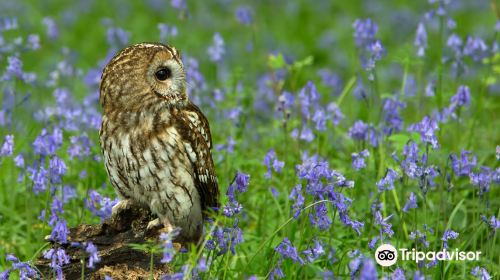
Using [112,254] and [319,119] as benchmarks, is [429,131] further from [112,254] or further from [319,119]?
[112,254]

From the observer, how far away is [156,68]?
5004 mm

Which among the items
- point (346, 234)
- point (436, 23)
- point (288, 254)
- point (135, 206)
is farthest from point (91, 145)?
point (436, 23)

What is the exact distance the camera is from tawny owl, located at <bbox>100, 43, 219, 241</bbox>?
4.96 m

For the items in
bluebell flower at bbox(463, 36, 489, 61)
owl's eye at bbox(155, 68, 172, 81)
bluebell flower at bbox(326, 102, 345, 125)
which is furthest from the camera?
bluebell flower at bbox(463, 36, 489, 61)

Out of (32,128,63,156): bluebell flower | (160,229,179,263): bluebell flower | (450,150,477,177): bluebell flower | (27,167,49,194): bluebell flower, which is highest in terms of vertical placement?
(32,128,63,156): bluebell flower

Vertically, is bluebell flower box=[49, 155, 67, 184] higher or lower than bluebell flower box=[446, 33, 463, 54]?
lower

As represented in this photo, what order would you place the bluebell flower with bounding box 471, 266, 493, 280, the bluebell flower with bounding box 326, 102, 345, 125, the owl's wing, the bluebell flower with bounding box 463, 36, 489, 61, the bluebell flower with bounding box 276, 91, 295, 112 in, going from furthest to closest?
the bluebell flower with bounding box 463, 36, 489, 61 → the bluebell flower with bounding box 326, 102, 345, 125 → the bluebell flower with bounding box 276, 91, 295, 112 → the owl's wing → the bluebell flower with bounding box 471, 266, 493, 280

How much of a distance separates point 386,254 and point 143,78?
4.94 ft

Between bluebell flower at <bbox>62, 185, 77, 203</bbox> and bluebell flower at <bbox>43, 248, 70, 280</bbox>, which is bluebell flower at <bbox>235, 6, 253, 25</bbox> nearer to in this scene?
bluebell flower at <bbox>62, 185, 77, 203</bbox>

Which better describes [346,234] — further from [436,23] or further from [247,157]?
[436,23]

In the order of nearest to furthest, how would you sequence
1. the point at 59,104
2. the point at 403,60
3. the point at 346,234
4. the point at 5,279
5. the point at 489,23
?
the point at 5,279
the point at 346,234
the point at 403,60
the point at 59,104
the point at 489,23

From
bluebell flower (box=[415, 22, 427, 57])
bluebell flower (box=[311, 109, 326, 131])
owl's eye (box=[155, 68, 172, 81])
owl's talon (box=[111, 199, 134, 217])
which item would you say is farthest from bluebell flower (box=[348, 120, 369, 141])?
owl's talon (box=[111, 199, 134, 217])

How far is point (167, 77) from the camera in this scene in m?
5.10

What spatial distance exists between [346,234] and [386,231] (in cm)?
122
